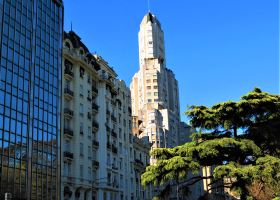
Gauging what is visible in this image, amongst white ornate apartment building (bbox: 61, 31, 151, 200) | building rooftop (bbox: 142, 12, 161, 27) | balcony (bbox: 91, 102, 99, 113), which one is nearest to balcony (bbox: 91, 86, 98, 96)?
white ornate apartment building (bbox: 61, 31, 151, 200)

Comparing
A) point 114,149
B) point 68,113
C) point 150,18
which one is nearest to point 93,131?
point 114,149

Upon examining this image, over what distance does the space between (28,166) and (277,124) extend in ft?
84.9

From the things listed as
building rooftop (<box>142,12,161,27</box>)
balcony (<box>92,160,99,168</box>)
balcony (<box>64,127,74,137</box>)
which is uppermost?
building rooftop (<box>142,12,161,27</box>)

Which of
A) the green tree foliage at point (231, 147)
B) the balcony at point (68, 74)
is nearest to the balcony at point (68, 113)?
the balcony at point (68, 74)

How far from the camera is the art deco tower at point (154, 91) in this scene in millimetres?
125875

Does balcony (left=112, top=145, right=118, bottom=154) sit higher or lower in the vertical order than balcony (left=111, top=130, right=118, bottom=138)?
lower

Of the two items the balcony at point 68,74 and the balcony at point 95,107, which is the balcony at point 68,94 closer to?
the balcony at point 68,74

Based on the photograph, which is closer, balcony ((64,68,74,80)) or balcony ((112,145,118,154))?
balcony ((64,68,74,80))

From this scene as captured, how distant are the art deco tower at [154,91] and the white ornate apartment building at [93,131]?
45.1 m

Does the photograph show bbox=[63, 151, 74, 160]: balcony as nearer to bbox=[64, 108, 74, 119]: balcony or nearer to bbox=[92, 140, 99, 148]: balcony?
bbox=[64, 108, 74, 119]: balcony

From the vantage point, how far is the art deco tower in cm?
12588

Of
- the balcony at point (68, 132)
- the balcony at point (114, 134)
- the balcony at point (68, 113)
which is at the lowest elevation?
the balcony at point (68, 132)

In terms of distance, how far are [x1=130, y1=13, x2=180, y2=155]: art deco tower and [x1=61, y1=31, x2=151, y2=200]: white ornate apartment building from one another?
45.1 meters

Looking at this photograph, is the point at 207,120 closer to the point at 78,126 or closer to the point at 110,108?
the point at 78,126
